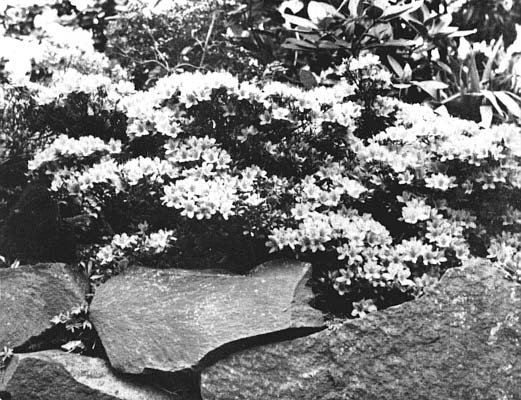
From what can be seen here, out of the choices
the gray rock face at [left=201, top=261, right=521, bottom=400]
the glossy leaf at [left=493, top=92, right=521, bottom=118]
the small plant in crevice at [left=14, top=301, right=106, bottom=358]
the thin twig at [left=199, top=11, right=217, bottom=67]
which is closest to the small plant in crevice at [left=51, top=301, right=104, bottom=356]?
the small plant in crevice at [left=14, top=301, right=106, bottom=358]

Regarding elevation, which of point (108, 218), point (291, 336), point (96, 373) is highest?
point (108, 218)

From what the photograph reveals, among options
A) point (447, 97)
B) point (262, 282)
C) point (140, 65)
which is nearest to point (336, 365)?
point (262, 282)

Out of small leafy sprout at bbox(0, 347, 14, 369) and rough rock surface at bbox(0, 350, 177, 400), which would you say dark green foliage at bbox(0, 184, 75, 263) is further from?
rough rock surface at bbox(0, 350, 177, 400)

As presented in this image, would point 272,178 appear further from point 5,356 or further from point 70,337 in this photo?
point 5,356

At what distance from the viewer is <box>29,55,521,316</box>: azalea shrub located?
8.07 feet

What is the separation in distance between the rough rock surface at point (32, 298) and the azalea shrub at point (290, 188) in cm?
14

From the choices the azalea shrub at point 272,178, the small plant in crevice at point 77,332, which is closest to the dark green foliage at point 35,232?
the azalea shrub at point 272,178

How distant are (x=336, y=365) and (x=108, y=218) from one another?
1.20m

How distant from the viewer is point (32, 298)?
101 inches

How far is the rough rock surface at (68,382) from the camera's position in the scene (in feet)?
7.72

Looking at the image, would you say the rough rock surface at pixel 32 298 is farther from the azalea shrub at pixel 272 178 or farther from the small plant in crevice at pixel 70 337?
the azalea shrub at pixel 272 178

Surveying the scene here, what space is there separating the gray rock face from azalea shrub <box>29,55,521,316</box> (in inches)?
6.0

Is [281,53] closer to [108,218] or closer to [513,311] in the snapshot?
[108,218]

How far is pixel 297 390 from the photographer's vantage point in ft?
7.29
